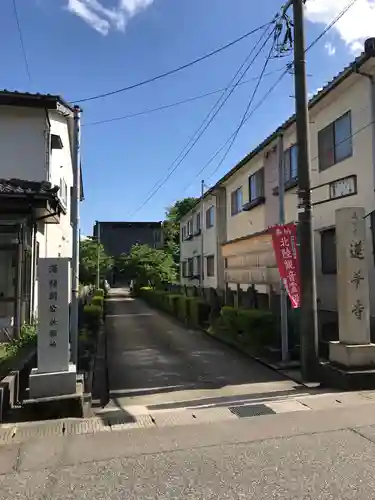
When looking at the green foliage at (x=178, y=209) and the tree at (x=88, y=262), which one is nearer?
the tree at (x=88, y=262)

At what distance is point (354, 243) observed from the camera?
8164 mm

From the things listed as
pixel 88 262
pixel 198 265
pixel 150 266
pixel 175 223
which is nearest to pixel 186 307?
pixel 198 265

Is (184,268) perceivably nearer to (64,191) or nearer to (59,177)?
(64,191)

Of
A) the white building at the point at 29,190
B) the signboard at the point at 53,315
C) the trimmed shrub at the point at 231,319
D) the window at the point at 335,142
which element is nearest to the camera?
the signboard at the point at 53,315

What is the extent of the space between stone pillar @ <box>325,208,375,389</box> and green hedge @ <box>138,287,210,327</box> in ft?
31.8

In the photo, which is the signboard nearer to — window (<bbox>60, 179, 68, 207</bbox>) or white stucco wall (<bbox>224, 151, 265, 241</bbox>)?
window (<bbox>60, 179, 68, 207</bbox>)

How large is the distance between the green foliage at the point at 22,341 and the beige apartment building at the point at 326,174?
6603mm

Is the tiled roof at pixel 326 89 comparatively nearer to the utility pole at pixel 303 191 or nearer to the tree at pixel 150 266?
the utility pole at pixel 303 191

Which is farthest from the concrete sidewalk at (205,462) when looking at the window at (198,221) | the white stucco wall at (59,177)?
the window at (198,221)

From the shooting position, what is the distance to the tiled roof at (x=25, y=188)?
32.6 ft

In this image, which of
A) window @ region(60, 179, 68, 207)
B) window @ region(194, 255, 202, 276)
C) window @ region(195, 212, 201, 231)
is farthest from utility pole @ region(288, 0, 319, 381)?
window @ region(195, 212, 201, 231)

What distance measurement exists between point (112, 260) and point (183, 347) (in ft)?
119

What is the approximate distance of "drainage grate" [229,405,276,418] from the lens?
20.2 feet

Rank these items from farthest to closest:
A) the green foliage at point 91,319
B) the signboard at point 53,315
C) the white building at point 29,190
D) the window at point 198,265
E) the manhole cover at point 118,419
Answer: the window at point 198,265 < the green foliage at point 91,319 < the white building at point 29,190 < the signboard at point 53,315 < the manhole cover at point 118,419
